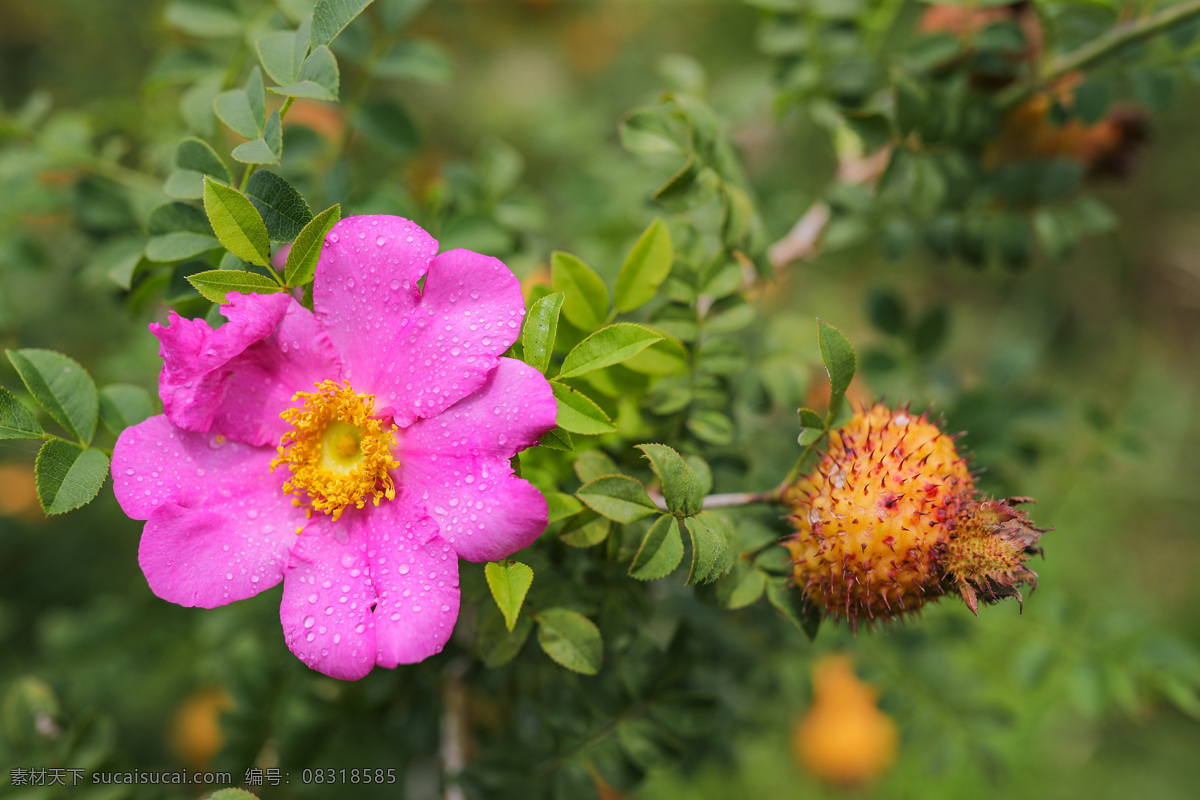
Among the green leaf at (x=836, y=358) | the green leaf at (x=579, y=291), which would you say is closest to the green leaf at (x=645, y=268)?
the green leaf at (x=579, y=291)

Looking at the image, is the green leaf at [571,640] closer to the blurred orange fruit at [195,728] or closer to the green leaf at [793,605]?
the green leaf at [793,605]

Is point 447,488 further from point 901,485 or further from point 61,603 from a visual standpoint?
point 61,603

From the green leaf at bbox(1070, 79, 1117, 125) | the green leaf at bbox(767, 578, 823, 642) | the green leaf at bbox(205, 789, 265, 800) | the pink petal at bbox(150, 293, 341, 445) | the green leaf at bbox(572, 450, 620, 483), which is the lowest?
the green leaf at bbox(205, 789, 265, 800)

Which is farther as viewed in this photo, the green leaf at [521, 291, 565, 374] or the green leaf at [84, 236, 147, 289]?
the green leaf at [84, 236, 147, 289]

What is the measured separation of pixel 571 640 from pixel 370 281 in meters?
0.55

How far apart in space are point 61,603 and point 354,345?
2131 mm

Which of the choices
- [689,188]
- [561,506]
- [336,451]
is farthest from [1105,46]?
[336,451]

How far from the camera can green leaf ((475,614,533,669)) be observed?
3.37 feet

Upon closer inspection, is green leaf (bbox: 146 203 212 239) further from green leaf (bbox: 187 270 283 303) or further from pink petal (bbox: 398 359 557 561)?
pink petal (bbox: 398 359 557 561)

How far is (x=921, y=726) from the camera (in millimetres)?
1813

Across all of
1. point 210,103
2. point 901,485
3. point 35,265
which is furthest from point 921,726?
point 35,265

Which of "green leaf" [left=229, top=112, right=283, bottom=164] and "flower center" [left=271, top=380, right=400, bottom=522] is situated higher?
"green leaf" [left=229, top=112, right=283, bottom=164]

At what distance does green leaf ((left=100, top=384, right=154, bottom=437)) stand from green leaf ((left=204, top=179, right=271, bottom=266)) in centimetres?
36

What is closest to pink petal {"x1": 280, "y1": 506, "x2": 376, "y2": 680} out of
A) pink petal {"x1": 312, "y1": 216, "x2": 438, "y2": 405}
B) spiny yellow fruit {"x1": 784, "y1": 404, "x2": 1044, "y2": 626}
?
pink petal {"x1": 312, "y1": 216, "x2": 438, "y2": 405}
